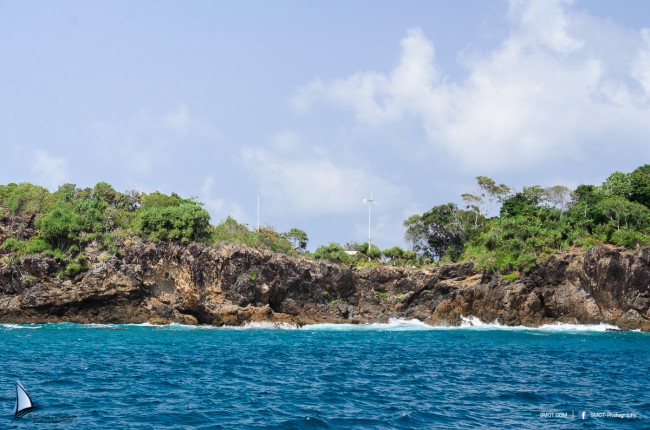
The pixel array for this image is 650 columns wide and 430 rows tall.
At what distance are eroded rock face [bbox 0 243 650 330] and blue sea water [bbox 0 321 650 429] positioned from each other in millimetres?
13419

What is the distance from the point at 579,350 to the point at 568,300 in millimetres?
21310

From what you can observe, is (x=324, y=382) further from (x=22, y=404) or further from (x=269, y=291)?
(x=269, y=291)

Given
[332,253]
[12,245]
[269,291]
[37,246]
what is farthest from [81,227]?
[332,253]

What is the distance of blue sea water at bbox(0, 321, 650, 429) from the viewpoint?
17750mm

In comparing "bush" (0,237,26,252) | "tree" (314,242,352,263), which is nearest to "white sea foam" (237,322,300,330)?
"tree" (314,242,352,263)

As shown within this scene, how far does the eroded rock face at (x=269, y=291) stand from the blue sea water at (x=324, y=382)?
13419mm

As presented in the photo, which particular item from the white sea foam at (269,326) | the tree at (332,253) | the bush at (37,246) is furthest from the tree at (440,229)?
the bush at (37,246)

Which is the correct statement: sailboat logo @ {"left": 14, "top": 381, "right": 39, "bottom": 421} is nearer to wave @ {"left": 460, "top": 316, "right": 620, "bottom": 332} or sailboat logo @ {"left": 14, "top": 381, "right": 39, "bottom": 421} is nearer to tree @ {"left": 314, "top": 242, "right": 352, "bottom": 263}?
wave @ {"left": 460, "top": 316, "right": 620, "bottom": 332}

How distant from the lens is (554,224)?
2569 inches

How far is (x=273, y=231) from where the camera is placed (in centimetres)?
9031

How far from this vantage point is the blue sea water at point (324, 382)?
58.2 ft

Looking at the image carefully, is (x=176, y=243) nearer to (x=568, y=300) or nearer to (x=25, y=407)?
(x=568, y=300)

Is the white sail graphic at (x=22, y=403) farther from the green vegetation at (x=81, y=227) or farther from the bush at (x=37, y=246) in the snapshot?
the bush at (x=37, y=246)

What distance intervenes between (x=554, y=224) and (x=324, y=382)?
156 feet
